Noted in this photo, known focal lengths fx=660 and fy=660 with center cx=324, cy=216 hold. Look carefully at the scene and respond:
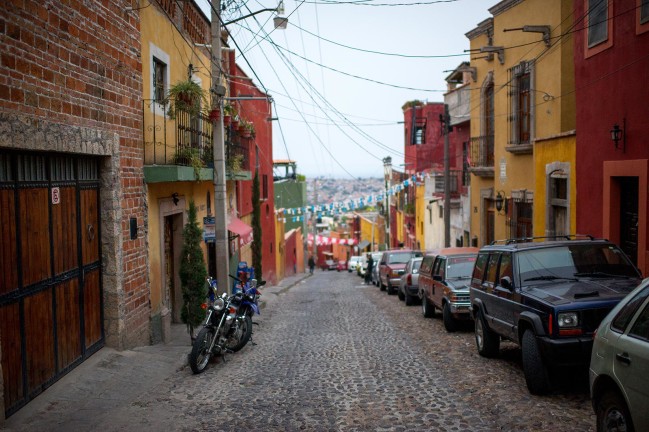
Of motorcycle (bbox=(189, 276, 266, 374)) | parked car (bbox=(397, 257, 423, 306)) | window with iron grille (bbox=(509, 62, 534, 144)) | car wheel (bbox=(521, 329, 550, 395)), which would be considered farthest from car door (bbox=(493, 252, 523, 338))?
window with iron grille (bbox=(509, 62, 534, 144))

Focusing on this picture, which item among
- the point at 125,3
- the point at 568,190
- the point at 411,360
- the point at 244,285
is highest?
the point at 125,3

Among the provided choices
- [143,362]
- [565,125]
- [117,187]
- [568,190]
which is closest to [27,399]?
[143,362]

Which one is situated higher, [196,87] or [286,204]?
[196,87]

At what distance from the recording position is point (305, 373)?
31.3 ft

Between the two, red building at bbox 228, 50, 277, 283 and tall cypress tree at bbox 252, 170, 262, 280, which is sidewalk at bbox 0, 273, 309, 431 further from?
tall cypress tree at bbox 252, 170, 262, 280

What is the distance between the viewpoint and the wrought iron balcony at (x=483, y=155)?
81.1ft

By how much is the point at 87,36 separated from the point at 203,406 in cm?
503

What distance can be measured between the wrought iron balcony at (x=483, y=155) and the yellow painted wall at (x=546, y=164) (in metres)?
6.31

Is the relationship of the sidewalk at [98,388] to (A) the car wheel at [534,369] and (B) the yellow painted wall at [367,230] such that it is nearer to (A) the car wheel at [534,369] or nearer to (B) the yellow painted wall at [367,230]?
(A) the car wheel at [534,369]

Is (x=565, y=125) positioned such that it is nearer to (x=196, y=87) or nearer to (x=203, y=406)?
(x=196, y=87)

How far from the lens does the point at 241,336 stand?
37.8ft

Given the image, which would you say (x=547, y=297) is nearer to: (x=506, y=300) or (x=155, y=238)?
(x=506, y=300)

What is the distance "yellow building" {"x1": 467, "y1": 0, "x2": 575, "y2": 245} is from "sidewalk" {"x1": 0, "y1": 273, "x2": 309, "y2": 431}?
10.4m

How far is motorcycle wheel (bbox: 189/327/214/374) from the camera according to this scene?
31.1 ft
